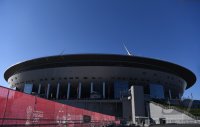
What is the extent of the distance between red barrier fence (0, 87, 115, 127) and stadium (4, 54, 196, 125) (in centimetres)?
5785

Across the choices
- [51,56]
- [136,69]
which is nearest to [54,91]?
[51,56]

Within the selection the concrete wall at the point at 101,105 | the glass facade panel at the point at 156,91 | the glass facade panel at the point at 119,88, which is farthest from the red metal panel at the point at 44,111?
the glass facade panel at the point at 156,91

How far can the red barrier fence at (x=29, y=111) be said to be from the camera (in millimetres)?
9734

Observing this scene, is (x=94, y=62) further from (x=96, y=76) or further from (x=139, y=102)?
(x=139, y=102)

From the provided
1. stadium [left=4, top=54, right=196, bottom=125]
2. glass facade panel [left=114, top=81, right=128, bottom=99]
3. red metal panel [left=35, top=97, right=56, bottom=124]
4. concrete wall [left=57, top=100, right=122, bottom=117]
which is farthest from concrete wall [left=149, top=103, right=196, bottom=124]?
red metal panel [left=35, top=97, right=56, bottom=124]

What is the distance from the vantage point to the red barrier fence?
31.9 ft

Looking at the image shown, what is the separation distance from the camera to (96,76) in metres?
82.2

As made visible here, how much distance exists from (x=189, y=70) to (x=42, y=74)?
6186cm

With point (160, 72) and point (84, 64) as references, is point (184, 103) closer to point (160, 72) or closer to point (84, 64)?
point (160, 72)

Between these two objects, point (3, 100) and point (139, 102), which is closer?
point (3, 100)

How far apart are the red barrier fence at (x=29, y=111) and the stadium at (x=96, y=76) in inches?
2277

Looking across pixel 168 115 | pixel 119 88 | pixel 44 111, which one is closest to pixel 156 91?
pixel 119 88

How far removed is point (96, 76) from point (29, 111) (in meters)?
70.3

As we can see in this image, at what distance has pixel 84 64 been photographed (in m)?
81.1
